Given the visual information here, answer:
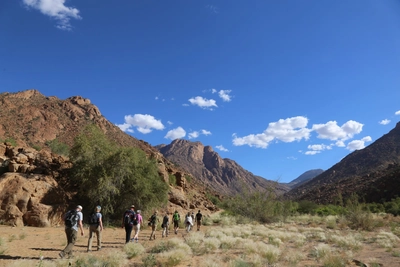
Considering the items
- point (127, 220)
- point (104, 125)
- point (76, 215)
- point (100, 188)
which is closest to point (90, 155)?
point (100, 188)

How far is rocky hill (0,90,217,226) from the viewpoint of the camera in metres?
19.4

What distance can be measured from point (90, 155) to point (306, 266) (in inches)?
758

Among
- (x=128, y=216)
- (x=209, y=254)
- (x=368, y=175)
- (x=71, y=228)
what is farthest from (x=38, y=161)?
(x=368, y=175)

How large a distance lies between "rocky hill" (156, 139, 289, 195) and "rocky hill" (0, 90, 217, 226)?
74160 millimetres

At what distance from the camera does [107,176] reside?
23.0 meters

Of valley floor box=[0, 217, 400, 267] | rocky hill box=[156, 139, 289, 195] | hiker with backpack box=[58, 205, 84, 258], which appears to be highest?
rocky hill box=[156, 139, 289, 195]

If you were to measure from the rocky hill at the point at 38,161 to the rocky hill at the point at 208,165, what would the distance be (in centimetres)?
7416

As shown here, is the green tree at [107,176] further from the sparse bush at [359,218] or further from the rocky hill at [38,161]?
the sparse bush at [359,218]

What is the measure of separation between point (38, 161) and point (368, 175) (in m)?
64.2

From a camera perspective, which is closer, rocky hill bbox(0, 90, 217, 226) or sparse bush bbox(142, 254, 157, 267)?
sparse bush bbox(142, 254, 157, 267)

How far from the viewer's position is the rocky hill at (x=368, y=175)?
5272 cm

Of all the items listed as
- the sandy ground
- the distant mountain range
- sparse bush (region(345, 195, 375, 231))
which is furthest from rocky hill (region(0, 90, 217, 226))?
sparse bush (region(345, 195, 375, 231))

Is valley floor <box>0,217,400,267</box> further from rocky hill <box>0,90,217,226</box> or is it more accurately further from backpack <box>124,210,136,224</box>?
rocky hill <box>0,90,217,226</box>

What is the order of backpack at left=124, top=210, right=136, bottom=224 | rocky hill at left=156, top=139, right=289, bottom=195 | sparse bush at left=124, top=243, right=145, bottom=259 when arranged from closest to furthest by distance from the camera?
1. sparse bush at left=124, top=243, right=145, bottom=259
2. backpack at left=124, top=210, right=136, bottom=224
3. rocky hill at left=156, top=139, right=289, bottom=195
